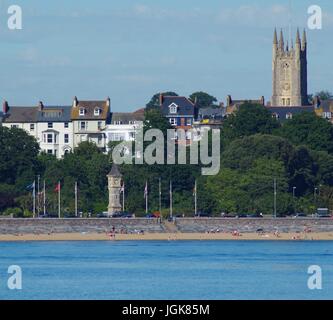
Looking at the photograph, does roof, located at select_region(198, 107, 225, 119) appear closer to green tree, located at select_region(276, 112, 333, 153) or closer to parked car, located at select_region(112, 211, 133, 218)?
green tree, located at select_region(276, 112, 333, 153)

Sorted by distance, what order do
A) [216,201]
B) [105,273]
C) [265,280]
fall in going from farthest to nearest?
1. [216,201]
2. [105,273]
3. [265,280]

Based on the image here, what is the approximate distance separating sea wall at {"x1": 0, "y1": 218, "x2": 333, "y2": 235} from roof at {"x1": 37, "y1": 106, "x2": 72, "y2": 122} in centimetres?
6203

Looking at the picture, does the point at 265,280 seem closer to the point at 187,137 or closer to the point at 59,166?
the point at 59,166

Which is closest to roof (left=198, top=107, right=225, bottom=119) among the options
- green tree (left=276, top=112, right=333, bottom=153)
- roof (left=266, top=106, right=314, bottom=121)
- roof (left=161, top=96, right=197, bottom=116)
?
roof (left=161, top=96, right=197, bottom=116)

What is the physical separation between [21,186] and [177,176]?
15.2 meters

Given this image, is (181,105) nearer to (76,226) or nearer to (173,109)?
(173,109)

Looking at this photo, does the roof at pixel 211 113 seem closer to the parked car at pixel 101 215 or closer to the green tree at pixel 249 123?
the green tree at pixel 249 123

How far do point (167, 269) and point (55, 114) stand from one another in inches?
4018

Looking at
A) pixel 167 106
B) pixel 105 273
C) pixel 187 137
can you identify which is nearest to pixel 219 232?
pixel 105 273

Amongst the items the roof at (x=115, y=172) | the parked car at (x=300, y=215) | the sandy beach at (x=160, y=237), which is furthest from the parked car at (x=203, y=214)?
the roof at (x=115, y=172)

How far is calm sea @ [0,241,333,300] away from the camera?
61.0 m

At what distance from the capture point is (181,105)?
185 m

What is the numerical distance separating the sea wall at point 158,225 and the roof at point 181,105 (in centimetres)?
6457

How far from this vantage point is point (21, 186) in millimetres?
138375
